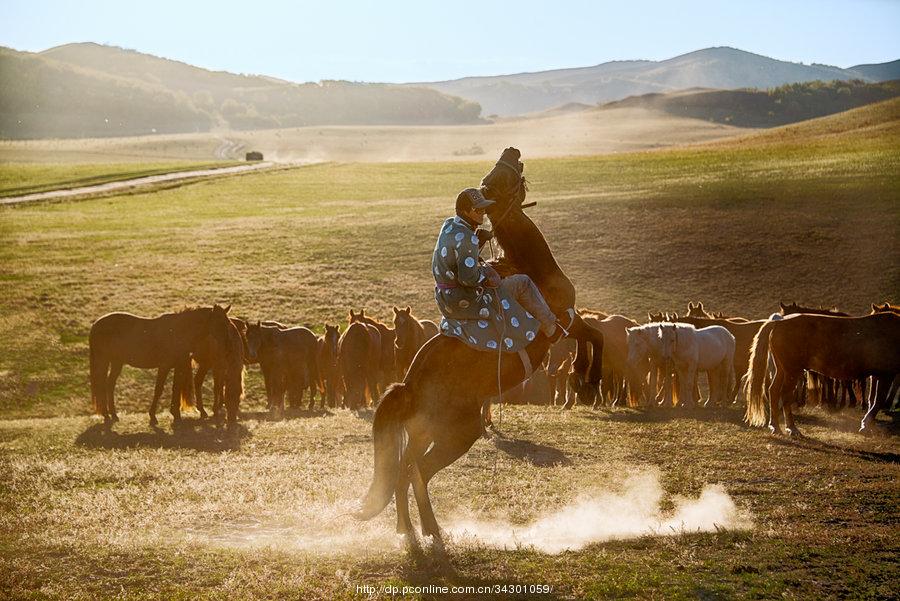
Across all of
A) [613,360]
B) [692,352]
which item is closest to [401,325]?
[613,360]

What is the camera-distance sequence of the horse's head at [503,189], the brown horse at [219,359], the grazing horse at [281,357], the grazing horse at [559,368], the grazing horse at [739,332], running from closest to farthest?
the horse's head at [503,189], the brown horse at [219,359], the grazing horse at [281,357], the grazing horse at [559,368], the grazing horse at [739,332]

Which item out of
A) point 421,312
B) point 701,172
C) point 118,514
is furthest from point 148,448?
point 701,172

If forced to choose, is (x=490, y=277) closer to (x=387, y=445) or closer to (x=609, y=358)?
(x=387, y=445)

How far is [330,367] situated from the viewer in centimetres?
2030

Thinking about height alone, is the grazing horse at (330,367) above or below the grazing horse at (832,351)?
below

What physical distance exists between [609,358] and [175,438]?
29.3ft

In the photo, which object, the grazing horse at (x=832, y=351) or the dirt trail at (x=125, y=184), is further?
the dirt trail at (x=125, y=184)

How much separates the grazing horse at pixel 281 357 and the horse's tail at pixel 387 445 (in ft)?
37.4

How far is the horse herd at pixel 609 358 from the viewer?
14531 millimetres

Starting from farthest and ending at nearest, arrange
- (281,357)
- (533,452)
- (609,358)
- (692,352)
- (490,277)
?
(281,357), (609,358), (692,352), (533,452), (490,277)

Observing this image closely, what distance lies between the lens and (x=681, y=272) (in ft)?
102

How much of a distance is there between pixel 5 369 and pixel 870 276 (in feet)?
83.3

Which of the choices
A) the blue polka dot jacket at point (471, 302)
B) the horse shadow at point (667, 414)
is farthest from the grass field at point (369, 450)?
the blue polka dot jacket at point (471, 302)

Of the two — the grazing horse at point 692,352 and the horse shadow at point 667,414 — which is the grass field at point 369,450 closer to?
the horse shadow at point 667,414
